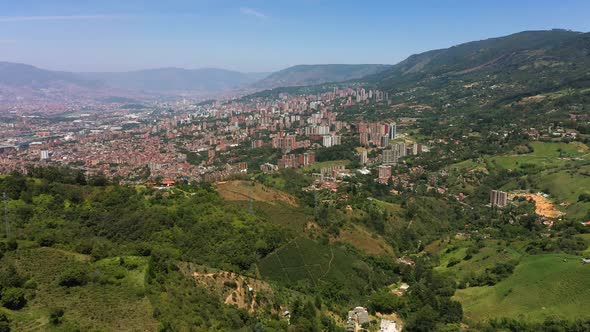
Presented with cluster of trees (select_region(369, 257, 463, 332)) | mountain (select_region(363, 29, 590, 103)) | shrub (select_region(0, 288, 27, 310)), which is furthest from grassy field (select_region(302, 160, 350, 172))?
shrub (select_region(0, 288, 27, 310))

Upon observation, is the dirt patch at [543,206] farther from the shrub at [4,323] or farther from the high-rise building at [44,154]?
the high-rise building at [44,154]

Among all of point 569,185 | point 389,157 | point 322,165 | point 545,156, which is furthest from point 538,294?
point 322,165

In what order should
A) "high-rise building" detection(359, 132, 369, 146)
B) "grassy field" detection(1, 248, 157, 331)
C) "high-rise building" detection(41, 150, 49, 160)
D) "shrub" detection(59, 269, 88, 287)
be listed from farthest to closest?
"high-rise building" detection(359, 132, 369, 146), "high-rise building" detection(41, 150, 49, 160), "shrub" detection(59, 269, 88, 287), "grassy field" detection(1, 248, 157, 331)

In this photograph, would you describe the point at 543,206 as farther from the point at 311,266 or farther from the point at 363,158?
the point at 311,266

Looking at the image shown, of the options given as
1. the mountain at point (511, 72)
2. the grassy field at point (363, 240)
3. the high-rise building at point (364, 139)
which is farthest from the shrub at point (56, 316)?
the mountain at point (511, 72)

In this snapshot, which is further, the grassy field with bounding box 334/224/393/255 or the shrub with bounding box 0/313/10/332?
the grassy field with bounding box 334/224/393/255

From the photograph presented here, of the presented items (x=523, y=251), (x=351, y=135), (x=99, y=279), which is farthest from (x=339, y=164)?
(x=99, y=279)

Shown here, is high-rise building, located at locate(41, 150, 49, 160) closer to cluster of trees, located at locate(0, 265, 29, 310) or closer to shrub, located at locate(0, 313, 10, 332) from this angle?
cluster of trees, located at locate(0, 265, 29, 310)
